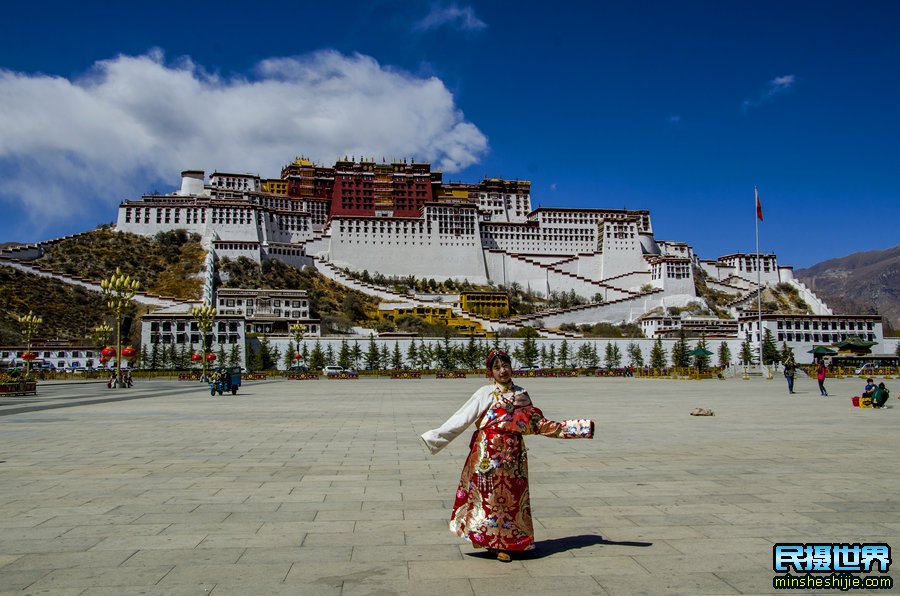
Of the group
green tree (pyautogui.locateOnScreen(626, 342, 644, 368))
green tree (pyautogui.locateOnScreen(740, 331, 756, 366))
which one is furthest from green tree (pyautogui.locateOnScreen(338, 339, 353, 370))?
green tree (pyautogui.locateOnScreen(740, 331, 756, 366))

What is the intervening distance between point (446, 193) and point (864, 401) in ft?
328

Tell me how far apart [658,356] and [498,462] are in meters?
68.1

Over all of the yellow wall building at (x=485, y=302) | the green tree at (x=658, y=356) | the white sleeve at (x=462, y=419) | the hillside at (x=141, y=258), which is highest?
the hillside at (x=141, y=258)

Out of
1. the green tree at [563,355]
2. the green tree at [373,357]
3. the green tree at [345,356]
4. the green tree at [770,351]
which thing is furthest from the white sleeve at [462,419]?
the green tree at [770,351]

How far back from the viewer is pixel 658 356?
69.8m

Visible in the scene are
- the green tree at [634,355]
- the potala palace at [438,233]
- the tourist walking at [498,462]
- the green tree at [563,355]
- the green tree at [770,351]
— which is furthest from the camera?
the potala palace at [438,233]

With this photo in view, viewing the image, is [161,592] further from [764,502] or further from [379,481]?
[764,502]

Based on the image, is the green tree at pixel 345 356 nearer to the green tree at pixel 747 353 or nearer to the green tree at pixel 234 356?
the green tree at pixel 234 356

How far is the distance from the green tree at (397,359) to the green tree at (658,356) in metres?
25.1

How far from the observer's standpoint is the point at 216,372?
2672cm

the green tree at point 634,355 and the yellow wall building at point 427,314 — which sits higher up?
the yellow wall building at point 427,314

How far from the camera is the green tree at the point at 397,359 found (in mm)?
64000

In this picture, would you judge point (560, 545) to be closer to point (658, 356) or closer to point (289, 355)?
point (289, 355)

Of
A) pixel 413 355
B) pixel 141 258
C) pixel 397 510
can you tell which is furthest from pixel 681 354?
pixel 141 258
